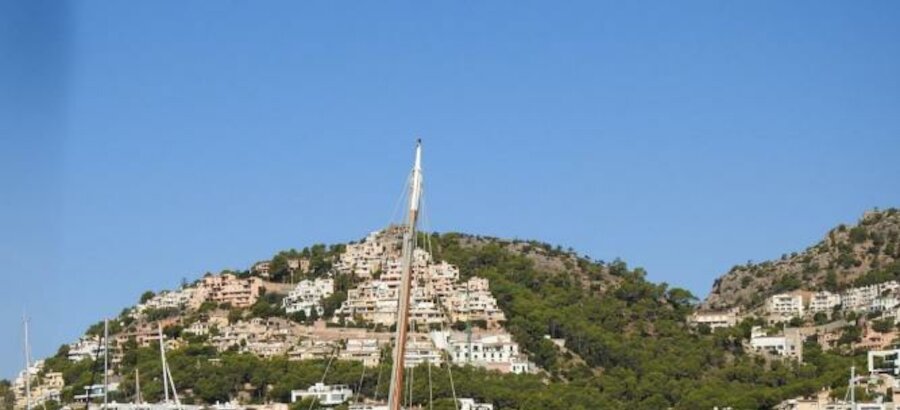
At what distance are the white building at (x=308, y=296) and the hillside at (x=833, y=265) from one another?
86.6 ft

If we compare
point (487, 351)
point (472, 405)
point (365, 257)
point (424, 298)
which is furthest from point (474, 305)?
point (472, 405)

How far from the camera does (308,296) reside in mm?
105875

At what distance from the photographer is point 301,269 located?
113562mm

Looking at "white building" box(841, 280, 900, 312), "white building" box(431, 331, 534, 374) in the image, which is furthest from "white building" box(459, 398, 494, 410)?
"white building" box(841, 280, 900, 312)

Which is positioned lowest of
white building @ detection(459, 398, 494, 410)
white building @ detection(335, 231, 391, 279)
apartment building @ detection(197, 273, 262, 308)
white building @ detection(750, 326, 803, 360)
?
white building @ detection(459, 398, 494, 410)

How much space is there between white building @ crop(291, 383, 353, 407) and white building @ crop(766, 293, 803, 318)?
3466cm

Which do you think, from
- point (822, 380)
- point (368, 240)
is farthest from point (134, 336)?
point (822, 380)

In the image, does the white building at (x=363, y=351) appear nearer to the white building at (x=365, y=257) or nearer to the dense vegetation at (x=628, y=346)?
the dense vegetation at (x=628, y=346)

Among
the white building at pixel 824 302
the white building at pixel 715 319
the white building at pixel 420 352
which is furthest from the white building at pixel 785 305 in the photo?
the white building at pixel 420 352

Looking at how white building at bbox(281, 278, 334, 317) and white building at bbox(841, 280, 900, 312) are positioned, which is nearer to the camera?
white building at bbox(281, 278, 334, 317)

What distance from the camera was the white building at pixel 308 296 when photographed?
4124 inches

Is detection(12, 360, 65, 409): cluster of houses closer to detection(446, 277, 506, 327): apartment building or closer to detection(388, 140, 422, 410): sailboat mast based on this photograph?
detection(446, 277, 506, 327): apartment building

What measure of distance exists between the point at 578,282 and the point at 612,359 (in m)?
16.5

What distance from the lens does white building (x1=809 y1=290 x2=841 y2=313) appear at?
11150cm
